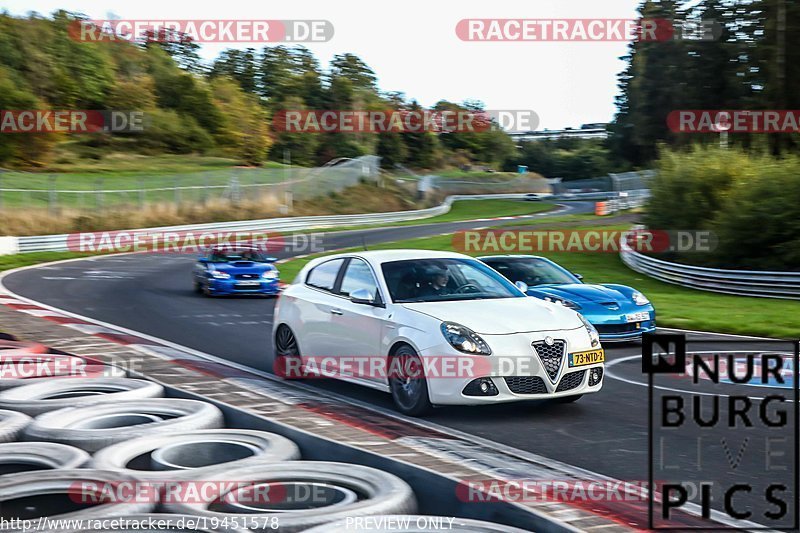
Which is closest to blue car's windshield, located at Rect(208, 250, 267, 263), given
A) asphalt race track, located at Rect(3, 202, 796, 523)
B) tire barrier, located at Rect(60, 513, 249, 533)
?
asphalt race track, located at Rect(3, 202, 796, 523)

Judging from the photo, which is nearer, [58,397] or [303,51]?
[58,397]

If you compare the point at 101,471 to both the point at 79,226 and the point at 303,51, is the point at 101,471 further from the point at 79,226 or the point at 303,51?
the point at 303,51

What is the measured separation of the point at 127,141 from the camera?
81062mm

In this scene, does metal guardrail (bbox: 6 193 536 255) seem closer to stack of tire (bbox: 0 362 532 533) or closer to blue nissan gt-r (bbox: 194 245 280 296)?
blue nissan gt-r (bbox: 194 245 280 296)

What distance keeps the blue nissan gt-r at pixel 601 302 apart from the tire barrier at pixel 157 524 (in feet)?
28.5

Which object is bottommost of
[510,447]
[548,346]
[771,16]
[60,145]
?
→ [510,447]

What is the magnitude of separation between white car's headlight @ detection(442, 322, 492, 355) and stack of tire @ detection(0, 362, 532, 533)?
6.69ft

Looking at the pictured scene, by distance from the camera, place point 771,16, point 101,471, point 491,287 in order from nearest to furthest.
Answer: point 101,471
point 491,287
point 771,16

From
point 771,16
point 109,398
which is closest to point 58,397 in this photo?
point 109,398

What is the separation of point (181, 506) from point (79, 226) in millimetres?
38231

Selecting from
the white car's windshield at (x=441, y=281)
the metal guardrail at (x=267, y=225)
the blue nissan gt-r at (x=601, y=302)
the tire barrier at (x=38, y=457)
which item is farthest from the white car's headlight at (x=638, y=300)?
the metal guardrail at (x=267, y=225)

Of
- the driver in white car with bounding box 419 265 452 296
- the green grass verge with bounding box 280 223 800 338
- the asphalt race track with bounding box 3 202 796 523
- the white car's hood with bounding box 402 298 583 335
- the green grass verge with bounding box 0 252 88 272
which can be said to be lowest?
the green grass verge with bounding box 280 223 800 338

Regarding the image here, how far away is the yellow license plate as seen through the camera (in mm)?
8406

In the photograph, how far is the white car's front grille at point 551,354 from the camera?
8240 mm
